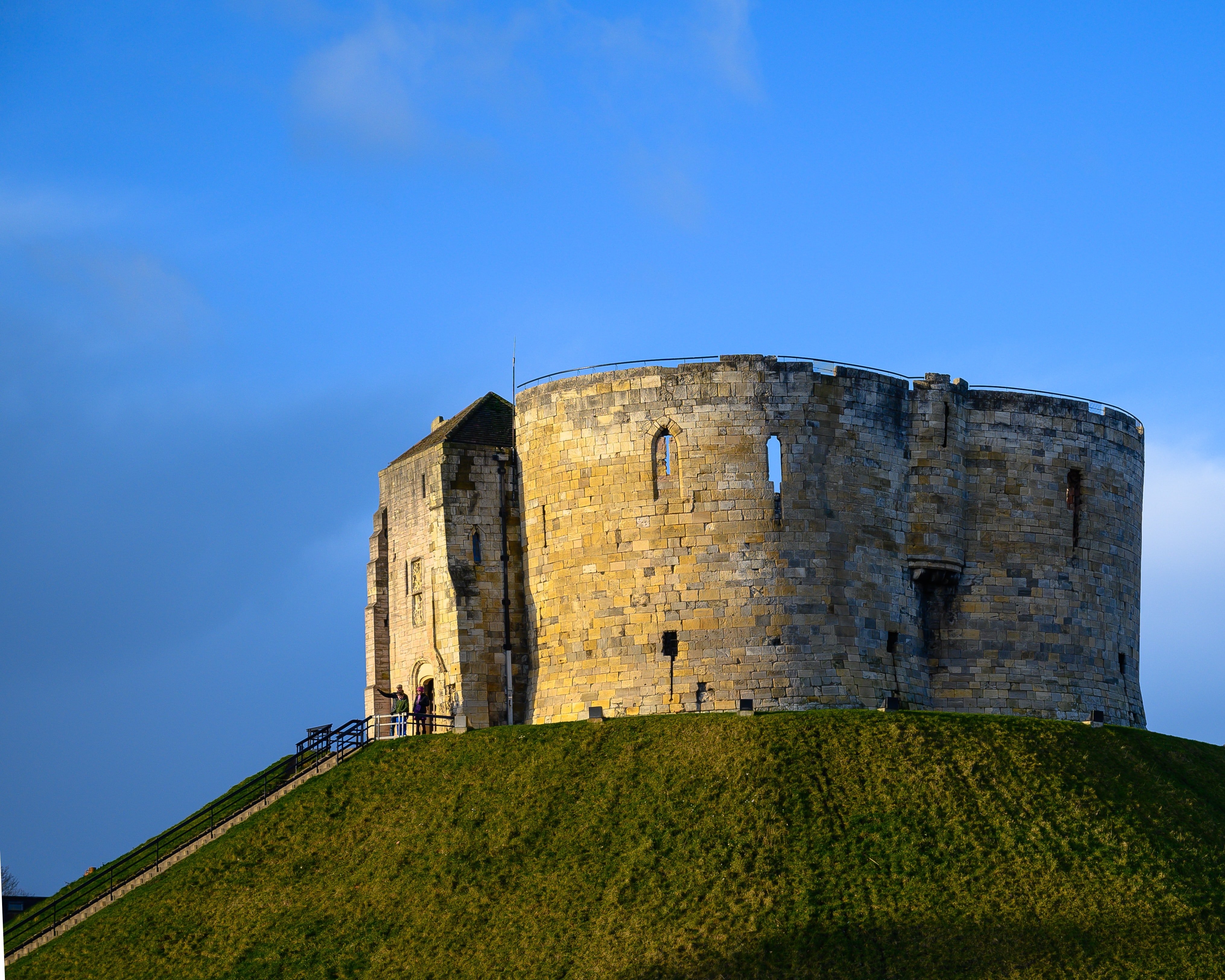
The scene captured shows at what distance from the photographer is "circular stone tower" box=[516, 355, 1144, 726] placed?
46031mm

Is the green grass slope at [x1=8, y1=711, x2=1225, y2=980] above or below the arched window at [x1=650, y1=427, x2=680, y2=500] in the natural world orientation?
below

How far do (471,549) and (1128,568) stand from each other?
65.6 feet

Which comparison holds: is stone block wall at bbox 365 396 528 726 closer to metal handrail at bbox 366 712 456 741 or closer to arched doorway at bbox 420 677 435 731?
arched doorway at bbox 420 677 435 731

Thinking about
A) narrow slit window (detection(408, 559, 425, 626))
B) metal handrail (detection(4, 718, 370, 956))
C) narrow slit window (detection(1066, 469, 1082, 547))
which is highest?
narrow slit window (detection(1066, 469, 1082, 547))

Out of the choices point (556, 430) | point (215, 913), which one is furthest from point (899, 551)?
point (215, 913)

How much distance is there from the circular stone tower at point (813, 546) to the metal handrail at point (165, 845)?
5954mm

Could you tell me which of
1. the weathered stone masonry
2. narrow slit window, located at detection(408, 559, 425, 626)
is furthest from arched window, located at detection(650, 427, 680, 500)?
narrow slit window, located at detection(408, 559, 425, 626)

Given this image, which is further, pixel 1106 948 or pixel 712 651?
pixel 712 651

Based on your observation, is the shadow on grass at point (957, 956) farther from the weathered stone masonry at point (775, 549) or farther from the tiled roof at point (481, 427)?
the tiled roof at point (481, 427)

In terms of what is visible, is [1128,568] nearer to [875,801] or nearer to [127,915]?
[875,801]

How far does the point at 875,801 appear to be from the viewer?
39.7 meters

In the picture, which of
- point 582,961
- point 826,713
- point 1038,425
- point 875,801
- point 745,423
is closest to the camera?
point 582,961

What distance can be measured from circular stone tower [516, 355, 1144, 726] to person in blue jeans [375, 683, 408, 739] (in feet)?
14.3

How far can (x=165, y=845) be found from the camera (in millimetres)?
45906
